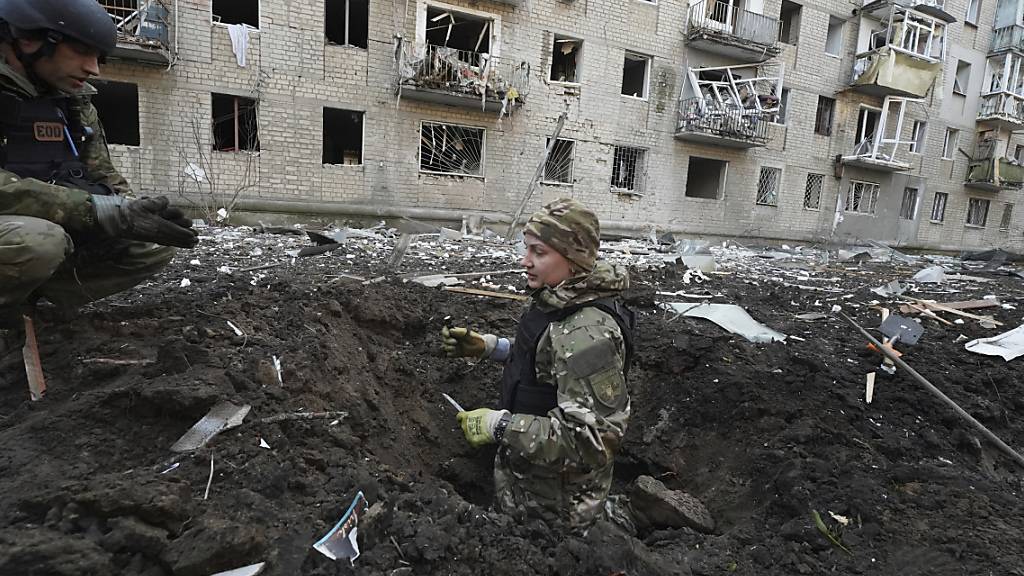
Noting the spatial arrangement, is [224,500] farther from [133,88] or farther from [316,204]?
[133,88]

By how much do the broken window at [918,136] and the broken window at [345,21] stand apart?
1987 centimetres

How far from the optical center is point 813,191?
1766 centimetres

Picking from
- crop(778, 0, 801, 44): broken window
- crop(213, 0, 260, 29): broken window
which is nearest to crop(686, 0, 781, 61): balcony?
crop(778, 0, 801, 44): broken window

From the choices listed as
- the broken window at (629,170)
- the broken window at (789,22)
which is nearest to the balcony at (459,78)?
the broken window at (629,170)

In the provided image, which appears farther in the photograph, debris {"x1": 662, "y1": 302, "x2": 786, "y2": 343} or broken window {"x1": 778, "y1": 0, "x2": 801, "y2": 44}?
broken window {"x1": 778, "y1": 0, "x2": 801, "y2": 44}

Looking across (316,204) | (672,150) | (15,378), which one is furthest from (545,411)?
(672,150)

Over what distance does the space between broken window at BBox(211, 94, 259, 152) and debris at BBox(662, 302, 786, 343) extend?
32.2 feet

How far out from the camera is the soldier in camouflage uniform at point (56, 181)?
204 centimetres

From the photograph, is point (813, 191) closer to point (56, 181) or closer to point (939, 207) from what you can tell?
point (939, 207)

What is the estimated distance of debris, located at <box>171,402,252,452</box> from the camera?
5.45ft

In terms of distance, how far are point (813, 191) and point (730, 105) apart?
5.16 metres

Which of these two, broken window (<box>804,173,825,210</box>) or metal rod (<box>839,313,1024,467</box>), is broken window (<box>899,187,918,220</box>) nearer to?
broken window (<box>804,173,825,210</box>)

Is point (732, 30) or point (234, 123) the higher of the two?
point (732, 30)

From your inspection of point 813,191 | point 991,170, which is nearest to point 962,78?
point 991,170
